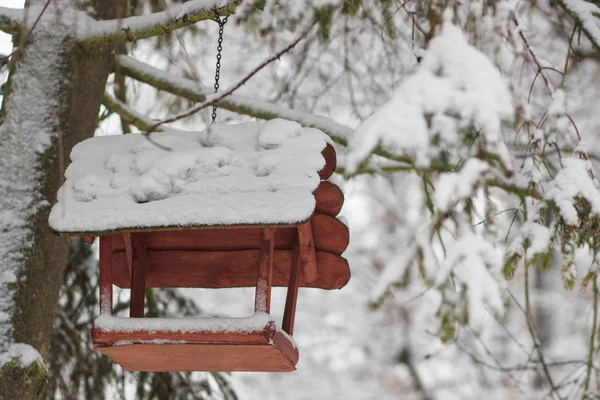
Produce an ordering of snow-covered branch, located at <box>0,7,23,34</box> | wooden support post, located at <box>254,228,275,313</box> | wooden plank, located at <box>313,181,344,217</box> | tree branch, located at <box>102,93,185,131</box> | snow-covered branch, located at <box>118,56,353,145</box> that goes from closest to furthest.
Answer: wooden support post, located at <box>254,228,275,313</box> → wooden plank, located at <box>313,181,344,217</box> → snow-covered branch, located at <box>0,7,23,34</box> → snow-covered branch, located at <box>118,56,353,145</box> → tree branch, located at <box>102,93,185,131</box>

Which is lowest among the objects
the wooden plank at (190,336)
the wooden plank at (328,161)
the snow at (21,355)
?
the snow at (21,355)

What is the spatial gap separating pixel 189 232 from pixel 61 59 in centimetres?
77

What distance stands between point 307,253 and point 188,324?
418 mm

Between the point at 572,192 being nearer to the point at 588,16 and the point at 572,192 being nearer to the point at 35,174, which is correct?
the point at 588,16

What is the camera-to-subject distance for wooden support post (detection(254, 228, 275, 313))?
1.99 m

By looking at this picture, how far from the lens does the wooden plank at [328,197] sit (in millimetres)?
→ 2100

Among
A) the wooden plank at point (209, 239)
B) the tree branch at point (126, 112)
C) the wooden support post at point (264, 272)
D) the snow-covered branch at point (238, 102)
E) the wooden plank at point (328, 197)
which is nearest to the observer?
the wooden support post at point (264, 272)

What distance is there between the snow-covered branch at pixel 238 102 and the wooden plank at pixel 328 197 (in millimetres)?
571

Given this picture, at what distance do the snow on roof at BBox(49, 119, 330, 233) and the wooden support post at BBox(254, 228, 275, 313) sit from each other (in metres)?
0.14

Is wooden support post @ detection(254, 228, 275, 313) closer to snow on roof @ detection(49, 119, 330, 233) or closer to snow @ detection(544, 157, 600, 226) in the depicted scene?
snow on roof @ detection(49, 119, 330, 233)

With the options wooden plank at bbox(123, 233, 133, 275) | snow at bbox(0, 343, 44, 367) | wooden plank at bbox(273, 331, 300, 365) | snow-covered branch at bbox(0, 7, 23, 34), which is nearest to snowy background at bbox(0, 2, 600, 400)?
wooden plank at bbox(273, 331, 300, 365)

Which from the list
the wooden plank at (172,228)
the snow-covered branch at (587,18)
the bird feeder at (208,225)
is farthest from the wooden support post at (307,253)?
the snow-covered branch at (587,18)

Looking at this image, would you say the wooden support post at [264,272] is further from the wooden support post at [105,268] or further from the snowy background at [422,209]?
the wooden support post at [105,268]

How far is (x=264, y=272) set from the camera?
2016 millimetres
